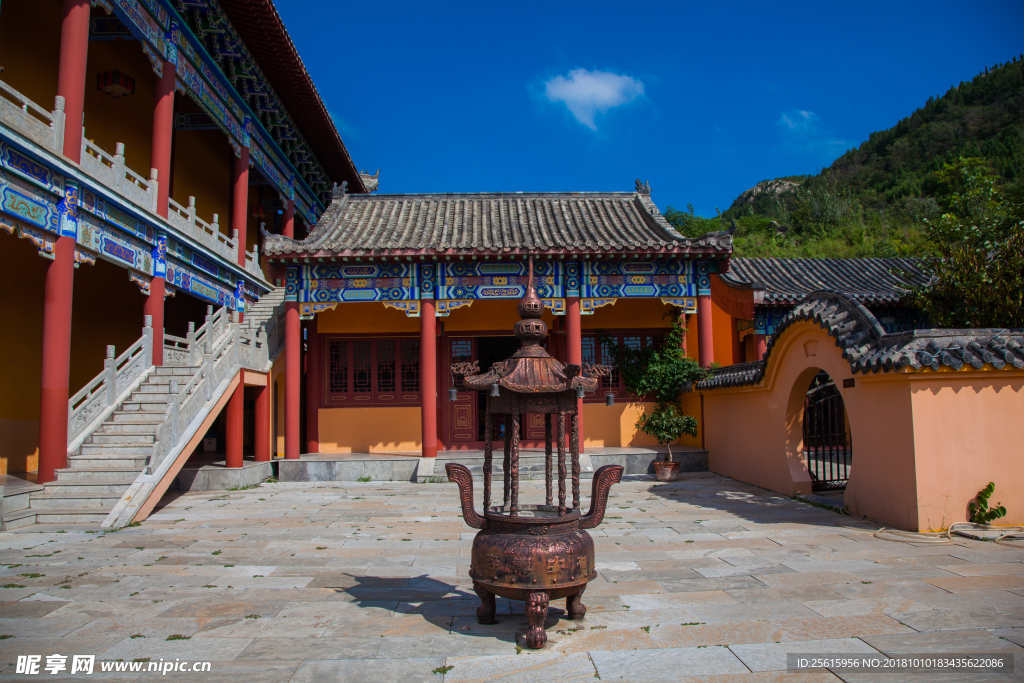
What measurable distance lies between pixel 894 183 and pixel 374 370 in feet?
135

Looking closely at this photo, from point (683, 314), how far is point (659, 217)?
2.22m

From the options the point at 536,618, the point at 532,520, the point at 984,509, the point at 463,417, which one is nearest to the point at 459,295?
the point at 463,417

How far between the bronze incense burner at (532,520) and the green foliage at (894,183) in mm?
19064

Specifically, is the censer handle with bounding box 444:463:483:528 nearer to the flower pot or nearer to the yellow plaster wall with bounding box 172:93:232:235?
the flower pot

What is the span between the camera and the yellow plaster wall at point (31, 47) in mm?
10000

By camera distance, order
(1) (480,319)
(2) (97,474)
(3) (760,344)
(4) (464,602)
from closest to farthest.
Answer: (4) (464,602) → (2) (97,474) → (1) (480,319) → (3) (760,344)

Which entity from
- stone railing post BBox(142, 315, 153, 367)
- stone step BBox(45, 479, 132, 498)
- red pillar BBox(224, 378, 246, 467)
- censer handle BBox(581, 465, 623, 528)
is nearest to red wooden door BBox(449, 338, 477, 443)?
red pillar BBox(224, 378, 246, 467)

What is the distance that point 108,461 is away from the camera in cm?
834

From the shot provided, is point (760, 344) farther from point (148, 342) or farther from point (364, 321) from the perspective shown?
point (148, 342)

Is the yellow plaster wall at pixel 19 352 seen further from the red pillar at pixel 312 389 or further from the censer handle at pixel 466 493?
the censer handle at pixel 466 493

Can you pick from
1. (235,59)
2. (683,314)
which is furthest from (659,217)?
(235,59)

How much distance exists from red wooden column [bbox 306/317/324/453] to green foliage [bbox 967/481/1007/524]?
11116 mm

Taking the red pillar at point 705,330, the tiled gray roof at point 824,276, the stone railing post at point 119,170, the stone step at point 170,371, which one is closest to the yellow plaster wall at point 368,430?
the stone step at point 170,371

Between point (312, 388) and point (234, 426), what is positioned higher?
point (312, 388)
